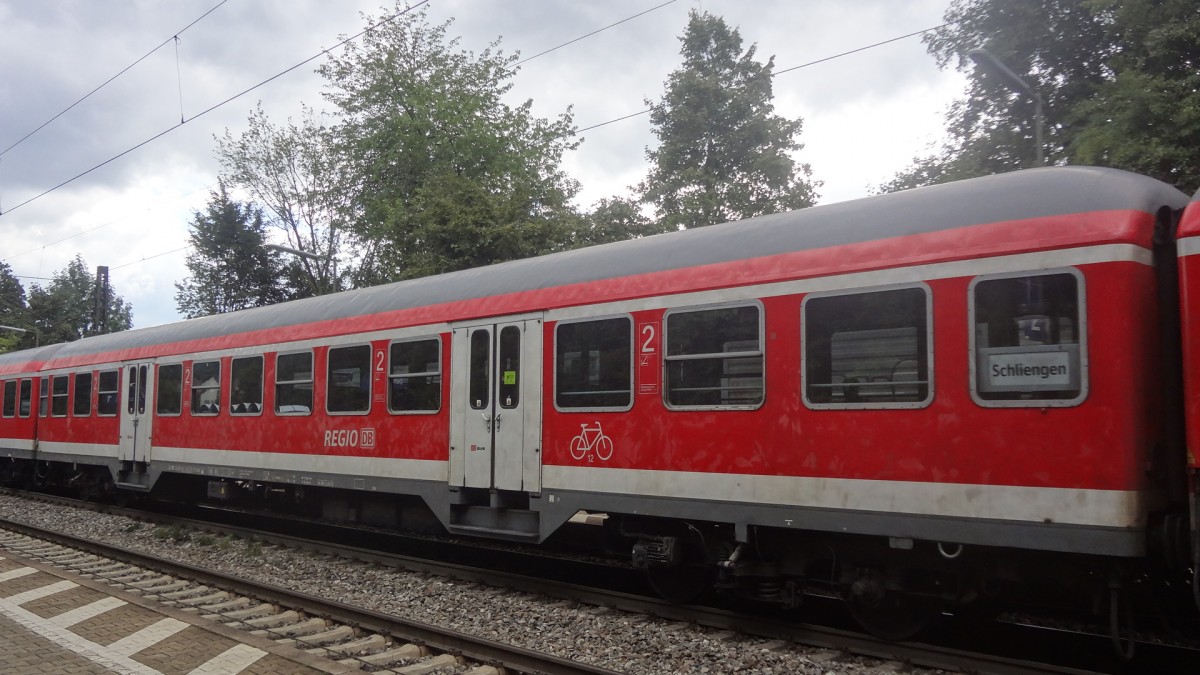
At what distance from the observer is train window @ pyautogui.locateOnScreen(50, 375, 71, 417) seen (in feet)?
58.6

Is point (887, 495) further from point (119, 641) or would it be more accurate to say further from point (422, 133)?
point (422, 133)

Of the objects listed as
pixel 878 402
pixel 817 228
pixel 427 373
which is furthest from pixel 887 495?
pixel 427 373

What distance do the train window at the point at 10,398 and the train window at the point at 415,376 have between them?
14459 millimetres

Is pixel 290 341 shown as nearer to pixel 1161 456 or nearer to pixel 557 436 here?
pixel 557 436

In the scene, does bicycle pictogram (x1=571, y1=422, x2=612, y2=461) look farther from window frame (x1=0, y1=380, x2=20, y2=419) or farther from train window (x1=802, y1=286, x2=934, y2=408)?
window frame (x1=0, y1=380, x2=20, y2=419)

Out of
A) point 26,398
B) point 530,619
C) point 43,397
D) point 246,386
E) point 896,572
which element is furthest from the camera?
point 26,398

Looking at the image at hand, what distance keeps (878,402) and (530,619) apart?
367 centimetres

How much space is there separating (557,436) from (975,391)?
406cm

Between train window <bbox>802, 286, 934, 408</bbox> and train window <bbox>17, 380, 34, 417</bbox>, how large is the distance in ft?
61.8

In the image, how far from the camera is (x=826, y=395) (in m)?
6.64

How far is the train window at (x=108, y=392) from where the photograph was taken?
634 inches

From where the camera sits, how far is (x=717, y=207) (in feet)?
108

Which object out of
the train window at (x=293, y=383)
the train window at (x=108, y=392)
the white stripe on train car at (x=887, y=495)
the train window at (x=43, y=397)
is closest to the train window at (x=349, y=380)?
the train window at (x=293, y=383)

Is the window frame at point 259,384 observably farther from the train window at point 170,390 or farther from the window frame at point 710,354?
the window frame at point 710,354
